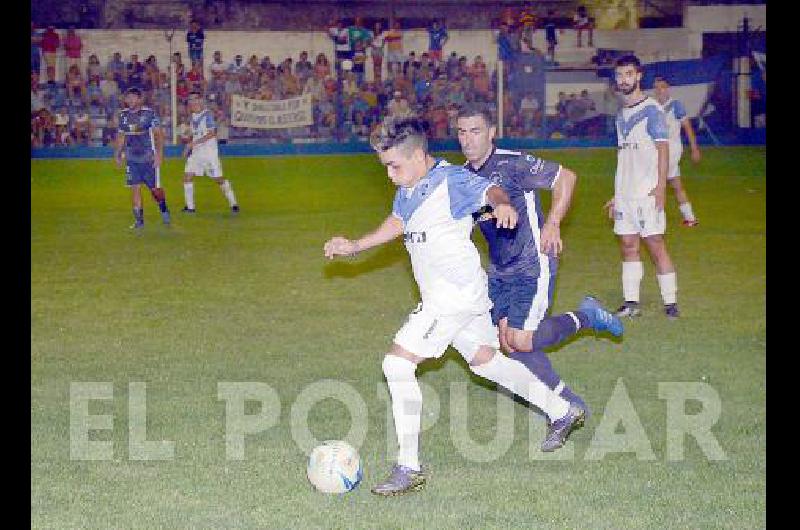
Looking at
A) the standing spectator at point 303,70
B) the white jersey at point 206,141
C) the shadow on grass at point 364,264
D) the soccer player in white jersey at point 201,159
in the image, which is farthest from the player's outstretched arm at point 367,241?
the standing spectator at point 303,70

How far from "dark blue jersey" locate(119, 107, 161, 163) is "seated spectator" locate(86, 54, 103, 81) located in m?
15.4

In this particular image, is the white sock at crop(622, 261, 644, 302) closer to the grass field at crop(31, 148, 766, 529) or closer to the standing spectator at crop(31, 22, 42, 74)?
the grass field at crop(31, 148, 766, 529)

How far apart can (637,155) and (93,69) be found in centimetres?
2548

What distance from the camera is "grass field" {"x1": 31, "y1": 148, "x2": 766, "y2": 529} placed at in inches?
252

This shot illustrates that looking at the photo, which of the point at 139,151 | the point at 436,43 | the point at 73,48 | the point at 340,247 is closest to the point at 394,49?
the point at 436,43

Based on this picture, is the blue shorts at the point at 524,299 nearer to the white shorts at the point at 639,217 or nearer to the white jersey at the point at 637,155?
the white shorts at the point at 639,217

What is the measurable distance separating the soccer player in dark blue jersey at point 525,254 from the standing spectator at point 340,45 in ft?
96.6

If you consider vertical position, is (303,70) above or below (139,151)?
above

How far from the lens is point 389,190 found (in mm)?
Answer: 24766

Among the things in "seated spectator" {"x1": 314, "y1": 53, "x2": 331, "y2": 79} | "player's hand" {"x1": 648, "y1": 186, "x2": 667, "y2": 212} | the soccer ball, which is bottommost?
the soccer ball

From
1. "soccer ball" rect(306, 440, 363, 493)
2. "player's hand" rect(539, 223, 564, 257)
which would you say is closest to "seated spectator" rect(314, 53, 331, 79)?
"player's hand" rect(539, 223, 564, 257)

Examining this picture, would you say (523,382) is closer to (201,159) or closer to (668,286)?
(668,286)

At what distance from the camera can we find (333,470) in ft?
21.5

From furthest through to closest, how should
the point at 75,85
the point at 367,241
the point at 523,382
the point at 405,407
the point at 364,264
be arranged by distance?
the point at 75,85 → the point at 364,264 → the point at 523,382 → the point at 367,241 → the point at 405,407
